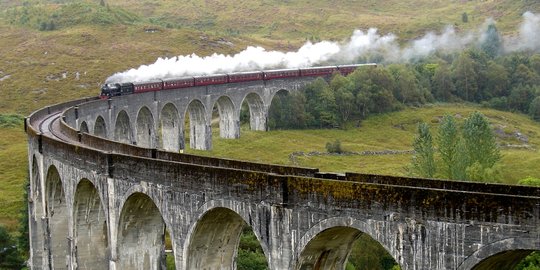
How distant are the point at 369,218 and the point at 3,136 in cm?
8033

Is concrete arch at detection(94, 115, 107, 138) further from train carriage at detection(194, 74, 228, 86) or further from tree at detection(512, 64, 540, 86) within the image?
tree at detection(512, 64, 540, 86)

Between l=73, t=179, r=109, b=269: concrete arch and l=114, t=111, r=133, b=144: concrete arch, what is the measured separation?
37.8 metres

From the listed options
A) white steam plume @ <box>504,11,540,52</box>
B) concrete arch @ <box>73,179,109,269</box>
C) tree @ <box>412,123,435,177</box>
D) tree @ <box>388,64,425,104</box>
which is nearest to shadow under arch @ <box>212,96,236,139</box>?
tree @ <box>388,64,425,104</box>

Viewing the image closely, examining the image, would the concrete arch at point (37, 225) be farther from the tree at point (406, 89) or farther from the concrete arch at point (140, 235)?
the tree at point (406, 89)

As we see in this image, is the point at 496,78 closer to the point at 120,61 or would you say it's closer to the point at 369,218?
the point at 120,61

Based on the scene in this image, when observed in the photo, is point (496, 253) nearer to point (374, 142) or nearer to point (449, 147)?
point (449, 147)

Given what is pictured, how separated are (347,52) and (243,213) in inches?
5190

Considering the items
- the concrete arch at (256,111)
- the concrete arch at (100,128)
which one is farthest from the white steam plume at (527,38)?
the concrete arch at (100,128)

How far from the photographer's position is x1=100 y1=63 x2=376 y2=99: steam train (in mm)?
75000

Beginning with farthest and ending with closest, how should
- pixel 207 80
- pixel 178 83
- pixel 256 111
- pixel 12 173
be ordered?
pixel 256 111 < pixel 207 80 < pixel 178 83 < pixel 12 173

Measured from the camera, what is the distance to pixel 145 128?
83.2m

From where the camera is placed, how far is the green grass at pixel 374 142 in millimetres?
79375

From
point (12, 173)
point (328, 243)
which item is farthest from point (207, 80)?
point (328, 243)

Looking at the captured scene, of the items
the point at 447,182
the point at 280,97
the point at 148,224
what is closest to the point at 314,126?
the point at 280,97
